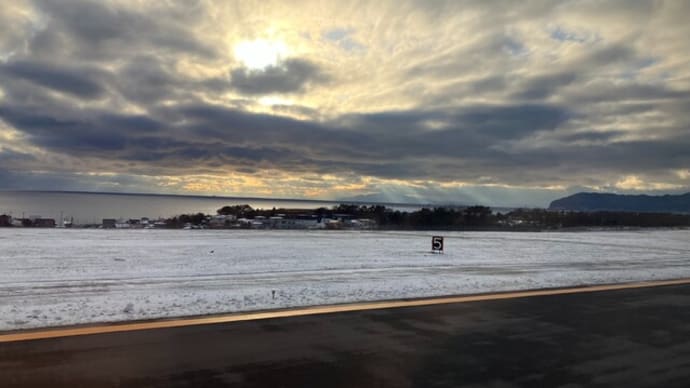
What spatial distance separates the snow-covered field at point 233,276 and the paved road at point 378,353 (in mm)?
1402

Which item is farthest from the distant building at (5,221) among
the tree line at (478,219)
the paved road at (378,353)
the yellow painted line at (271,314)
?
the paved road at (378,353)

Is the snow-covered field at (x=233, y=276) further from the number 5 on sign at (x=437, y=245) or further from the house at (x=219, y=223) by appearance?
the house at (x=219, y=223)

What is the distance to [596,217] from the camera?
71.2 m

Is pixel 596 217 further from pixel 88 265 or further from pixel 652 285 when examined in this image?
pixel 88 265

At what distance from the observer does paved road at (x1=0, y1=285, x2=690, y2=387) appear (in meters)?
4.27

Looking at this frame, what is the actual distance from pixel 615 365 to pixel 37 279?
10475 millimetres

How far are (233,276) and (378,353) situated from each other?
6411 mm

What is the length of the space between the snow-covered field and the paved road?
55.2 inches

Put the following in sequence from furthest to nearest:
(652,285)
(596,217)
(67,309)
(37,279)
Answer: (596,217) < (652,285) < (37,279) < (67,309)

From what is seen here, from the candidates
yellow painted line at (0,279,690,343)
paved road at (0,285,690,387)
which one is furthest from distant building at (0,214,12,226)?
paved road at (0,285,690,387)

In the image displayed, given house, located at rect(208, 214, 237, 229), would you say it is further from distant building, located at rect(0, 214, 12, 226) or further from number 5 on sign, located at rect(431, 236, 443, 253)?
number 5 on sign, located at rect(431, 236, 443, 253)

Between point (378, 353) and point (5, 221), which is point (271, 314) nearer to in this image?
point (378, 353)

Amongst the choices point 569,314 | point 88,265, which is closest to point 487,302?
point 569,314

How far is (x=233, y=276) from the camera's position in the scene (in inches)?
424
